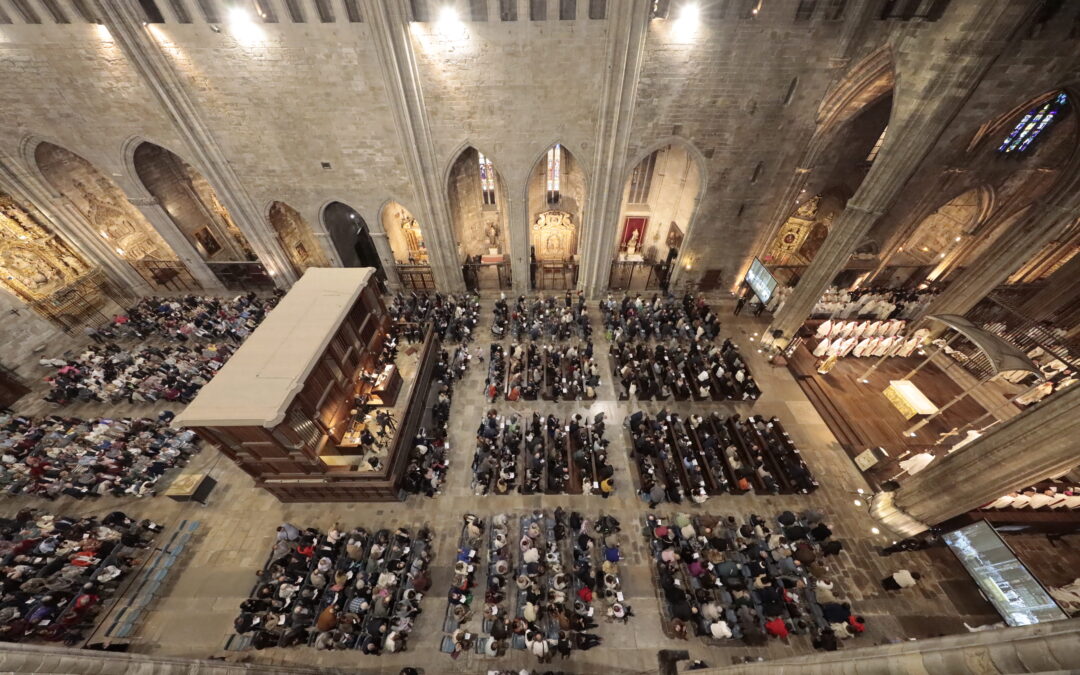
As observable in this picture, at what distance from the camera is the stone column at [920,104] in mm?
10969

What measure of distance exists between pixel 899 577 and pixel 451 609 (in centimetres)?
1292

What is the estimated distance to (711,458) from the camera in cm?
1405

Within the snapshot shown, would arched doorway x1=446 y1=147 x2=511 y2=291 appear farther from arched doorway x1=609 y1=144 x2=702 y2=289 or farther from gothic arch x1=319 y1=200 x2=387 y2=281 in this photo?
arched doorway x1=609 y1=144 x2=702 y2=289

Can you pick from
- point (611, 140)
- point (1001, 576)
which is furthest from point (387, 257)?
point (1001, 576)

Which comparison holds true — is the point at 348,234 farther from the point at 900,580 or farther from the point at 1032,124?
the point at 1032,124

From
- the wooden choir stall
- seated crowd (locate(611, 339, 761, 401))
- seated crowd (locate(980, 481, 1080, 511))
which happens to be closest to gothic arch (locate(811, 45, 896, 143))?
seated crowd (locate(611, 339, 761, 401))

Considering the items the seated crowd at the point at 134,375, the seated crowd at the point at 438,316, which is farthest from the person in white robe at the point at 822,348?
the seated crowd at the point at 134,375

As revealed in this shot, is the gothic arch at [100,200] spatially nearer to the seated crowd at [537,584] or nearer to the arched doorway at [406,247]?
the arched doorway at [406,247]

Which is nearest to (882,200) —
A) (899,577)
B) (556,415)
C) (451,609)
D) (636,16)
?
(636,16)

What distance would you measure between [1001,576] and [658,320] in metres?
13.8

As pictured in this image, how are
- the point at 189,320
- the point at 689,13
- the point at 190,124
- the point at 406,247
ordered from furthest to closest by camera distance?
1. the point at 406,247
2. the point at 189,320
3. the point at 190,124
4. the point at 689,13

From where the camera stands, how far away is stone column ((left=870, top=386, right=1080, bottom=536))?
8.69 m

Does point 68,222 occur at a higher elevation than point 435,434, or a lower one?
higher

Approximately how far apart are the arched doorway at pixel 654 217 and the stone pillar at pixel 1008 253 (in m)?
12.1
